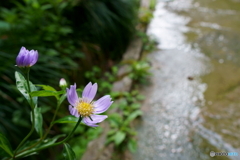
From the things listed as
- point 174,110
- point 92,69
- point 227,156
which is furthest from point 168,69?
point 227,156

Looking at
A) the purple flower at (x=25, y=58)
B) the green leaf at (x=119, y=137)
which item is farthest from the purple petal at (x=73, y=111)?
the green leaf at (x=119, y=137)

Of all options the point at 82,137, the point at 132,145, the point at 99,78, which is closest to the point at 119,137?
the point at 132,145

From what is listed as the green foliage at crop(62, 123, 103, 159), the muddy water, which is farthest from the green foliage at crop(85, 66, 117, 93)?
the green foliage at crop(62, 123, 103, 159)

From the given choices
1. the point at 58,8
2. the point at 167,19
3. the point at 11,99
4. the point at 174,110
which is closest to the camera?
the point at 11,99

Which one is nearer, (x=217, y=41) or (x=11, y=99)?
(x=11, y=99)

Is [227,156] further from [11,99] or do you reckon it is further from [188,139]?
[11,99]

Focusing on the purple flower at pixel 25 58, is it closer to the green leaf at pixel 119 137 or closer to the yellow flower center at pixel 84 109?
the yellow flower center at pixel 84 109

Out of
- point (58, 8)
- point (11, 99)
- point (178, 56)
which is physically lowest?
point (178, 56)
